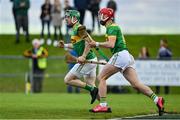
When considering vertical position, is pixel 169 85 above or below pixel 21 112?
below

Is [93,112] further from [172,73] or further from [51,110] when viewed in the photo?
[172,73]

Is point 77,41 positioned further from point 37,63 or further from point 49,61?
point 49,61

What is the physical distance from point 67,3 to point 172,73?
21.4 ft

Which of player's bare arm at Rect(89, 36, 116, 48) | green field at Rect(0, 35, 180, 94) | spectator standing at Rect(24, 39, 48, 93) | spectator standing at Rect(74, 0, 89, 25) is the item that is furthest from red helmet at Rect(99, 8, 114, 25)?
spectator standing at Rect(74, 0, 89, 25)

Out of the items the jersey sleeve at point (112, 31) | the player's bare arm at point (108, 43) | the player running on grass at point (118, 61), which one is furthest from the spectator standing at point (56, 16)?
the player's bare arm at point (108, 43)

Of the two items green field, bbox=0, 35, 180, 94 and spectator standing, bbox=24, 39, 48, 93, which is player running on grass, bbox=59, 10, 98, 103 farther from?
green field, bbox=0, 35, 180, 94

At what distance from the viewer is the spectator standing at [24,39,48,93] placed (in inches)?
1302

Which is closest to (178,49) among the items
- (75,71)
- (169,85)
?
(169,85)

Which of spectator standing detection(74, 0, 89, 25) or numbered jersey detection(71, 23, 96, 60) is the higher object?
numbered jersey detection(71, 23, 96, 60)

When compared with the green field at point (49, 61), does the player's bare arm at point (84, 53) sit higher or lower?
higher

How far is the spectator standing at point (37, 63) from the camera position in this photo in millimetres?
33062

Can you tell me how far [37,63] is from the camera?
33344 mm

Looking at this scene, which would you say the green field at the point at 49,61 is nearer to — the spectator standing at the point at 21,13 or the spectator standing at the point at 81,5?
the spectator standing at the point at 21,13

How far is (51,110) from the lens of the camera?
1927 centimetres
